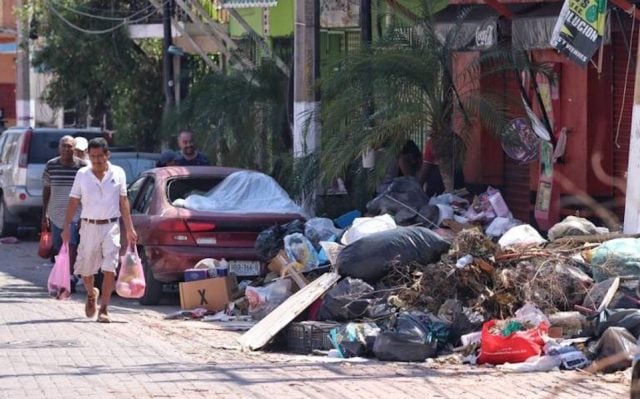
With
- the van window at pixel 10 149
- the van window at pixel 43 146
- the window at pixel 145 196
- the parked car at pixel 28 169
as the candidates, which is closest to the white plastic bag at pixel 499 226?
the window at pixel 145 196

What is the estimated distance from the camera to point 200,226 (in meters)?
14.5

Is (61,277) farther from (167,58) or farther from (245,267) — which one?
(167,58)

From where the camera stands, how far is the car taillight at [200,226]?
14.5 metres

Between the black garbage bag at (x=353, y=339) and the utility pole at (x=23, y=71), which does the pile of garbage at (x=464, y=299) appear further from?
the utility pole at (x=23, y=71)

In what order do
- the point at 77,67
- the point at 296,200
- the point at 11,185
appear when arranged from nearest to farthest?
the point at 296,200
the point at 11,185
the point at 77,67

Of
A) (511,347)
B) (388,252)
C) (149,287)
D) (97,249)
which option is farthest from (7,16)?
(511,347)

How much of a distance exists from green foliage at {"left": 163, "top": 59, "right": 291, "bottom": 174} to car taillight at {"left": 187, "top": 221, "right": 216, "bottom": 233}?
5.79 m

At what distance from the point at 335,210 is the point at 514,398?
315 inches

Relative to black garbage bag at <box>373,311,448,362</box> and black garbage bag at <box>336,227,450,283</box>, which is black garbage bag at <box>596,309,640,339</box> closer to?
black garbage bag at <box>373,311,448,362</box>

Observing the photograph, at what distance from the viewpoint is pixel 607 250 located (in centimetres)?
1152

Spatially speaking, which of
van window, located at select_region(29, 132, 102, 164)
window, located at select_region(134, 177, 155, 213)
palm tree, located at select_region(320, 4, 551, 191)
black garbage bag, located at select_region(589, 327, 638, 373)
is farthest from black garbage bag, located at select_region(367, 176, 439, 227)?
van window, located at select_region(29, 132, 102, 164)

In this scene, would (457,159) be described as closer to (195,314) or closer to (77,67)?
(195,314)

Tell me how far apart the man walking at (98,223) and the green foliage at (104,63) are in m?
16.1

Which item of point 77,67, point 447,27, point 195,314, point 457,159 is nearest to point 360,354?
point 195,314
